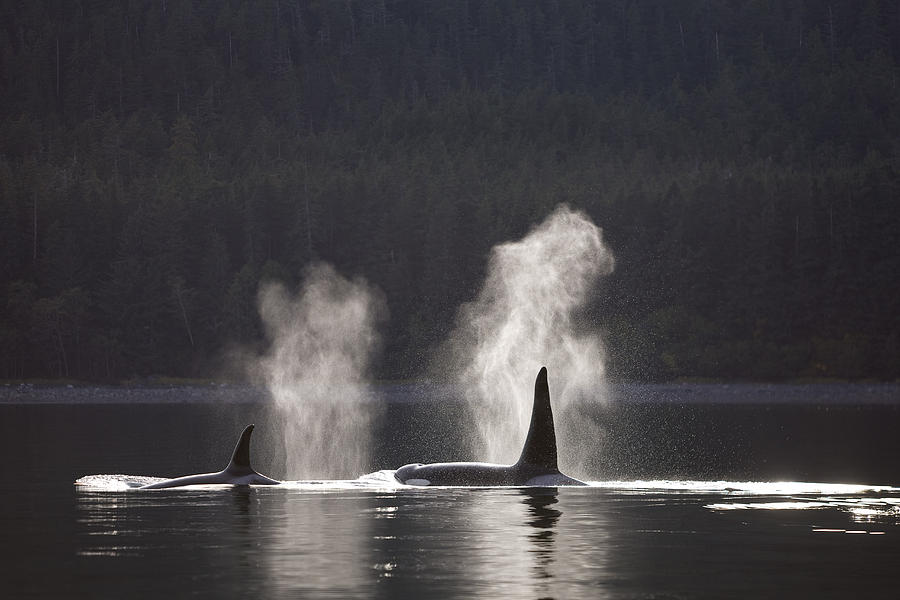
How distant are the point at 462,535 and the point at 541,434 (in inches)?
406

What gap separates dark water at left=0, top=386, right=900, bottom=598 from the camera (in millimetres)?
30172

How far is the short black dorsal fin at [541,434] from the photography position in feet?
152

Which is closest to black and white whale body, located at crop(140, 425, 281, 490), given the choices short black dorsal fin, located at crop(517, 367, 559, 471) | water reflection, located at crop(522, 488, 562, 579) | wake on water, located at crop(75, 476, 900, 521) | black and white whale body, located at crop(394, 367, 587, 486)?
wake on water, located at crop(75, 476, 900, 521)

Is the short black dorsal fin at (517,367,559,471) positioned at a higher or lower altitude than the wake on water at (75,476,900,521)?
higher

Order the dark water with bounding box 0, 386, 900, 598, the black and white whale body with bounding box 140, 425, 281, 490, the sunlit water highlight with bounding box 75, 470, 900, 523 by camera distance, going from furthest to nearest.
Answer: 1. the black and white whale body with bounding box 140, 425, 281, 490
2. the sunlit water highlight with bounding box 75, 470, 900, 523
3. the dark water with bounding box 0, 386, 900, 598

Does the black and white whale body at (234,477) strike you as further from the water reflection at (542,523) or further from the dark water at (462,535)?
the water reflection at (542,523)

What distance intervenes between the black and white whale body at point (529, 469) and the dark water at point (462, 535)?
0.75 meters

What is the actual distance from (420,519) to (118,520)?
24.8 ft

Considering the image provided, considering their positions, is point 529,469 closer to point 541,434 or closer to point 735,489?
point 541,434

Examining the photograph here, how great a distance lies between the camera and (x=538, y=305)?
6806 centimetres

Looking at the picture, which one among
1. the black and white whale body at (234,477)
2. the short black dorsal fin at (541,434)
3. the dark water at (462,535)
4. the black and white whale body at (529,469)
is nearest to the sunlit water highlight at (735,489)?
the dark water at (462,535)

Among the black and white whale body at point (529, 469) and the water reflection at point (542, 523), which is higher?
the black and white whale body at point (529, 469)

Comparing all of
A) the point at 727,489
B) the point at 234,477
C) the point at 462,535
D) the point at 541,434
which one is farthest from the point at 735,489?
the point at 462,535

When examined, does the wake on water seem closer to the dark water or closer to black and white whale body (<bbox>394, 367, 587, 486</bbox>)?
the dark water
